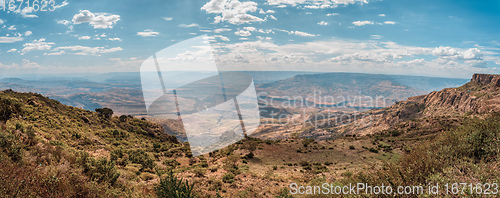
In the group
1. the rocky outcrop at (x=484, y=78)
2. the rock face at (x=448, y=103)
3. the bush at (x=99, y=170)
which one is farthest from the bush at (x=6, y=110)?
the rocky outcrop at (x=484, y=78)

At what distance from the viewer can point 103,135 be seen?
2258cm

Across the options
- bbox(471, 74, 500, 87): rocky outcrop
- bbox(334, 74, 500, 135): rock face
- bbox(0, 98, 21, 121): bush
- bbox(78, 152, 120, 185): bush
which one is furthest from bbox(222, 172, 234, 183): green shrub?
bbox(471, 74, 500, 87): rocky outcrop

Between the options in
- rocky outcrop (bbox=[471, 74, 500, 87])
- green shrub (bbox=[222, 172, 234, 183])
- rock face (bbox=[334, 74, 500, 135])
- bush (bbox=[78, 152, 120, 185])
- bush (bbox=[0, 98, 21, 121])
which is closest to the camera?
bush (bbox=[78, 152, 120, 185])

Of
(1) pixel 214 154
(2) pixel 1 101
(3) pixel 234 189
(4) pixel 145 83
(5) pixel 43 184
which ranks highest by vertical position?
(4) pixel 145 83

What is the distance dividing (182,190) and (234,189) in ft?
21.6

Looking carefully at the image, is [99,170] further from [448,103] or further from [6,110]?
[448,103]

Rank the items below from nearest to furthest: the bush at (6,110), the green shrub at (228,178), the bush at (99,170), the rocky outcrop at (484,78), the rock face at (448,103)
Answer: the bush at (99,170) → the bush at (6,110) → the green shrub at (228,178) → the rock face at (448,103) → the rocky outcrop at (484,78)

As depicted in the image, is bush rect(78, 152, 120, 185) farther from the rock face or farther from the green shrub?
the rock face

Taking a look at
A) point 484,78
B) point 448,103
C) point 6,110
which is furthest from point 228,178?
point 484,78

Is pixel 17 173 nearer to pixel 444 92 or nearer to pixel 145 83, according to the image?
pixel 145 83

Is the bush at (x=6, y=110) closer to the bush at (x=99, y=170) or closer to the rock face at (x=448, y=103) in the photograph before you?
the bush at (x=99, y=170)

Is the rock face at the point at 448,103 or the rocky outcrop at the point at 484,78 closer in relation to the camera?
the rock face at the point at 448,103

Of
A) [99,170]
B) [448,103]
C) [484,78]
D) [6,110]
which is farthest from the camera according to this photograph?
[484,78]

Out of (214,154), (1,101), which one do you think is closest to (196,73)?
(1,101)
